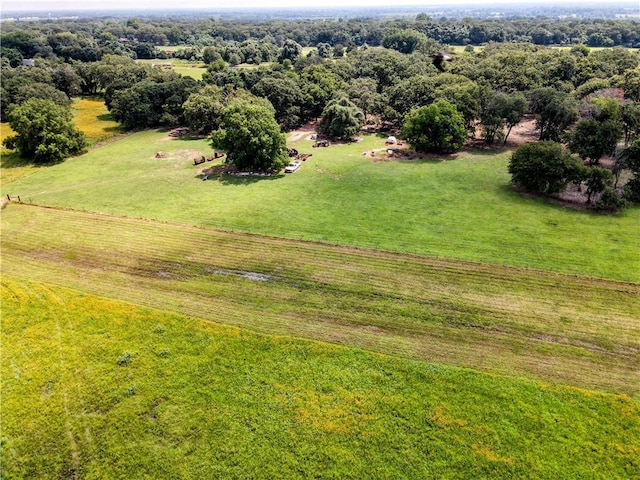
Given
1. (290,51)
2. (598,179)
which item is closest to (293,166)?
(598,179)

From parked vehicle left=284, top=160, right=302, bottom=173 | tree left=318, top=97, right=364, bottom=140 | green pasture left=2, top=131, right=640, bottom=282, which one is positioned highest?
tree left=318, top=97, right=364, bottom=140

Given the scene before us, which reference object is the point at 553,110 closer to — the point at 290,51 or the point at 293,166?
the point at 293,166

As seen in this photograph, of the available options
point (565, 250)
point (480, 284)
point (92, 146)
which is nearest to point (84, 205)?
point (92, 146)

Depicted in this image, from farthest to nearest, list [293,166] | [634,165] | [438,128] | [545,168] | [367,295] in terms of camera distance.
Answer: [438,128]
[293,166]
[634,165]
[545,168]
[367,295]

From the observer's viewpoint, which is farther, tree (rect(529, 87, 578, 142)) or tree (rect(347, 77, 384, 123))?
tree (rect(347, 77, 384, 123))

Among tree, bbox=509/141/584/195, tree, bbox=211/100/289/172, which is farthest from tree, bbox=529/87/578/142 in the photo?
tree, bbox=211/100/289/172

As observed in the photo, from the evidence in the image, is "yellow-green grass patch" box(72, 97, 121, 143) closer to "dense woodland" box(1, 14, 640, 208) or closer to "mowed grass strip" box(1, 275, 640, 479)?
"dense woodland" box(1, 14, 640, 208)

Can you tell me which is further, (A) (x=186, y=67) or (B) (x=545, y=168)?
(A) (x=186, y=67)
